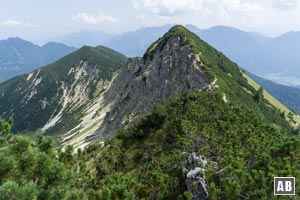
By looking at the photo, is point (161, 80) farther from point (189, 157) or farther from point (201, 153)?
point (189, 157)

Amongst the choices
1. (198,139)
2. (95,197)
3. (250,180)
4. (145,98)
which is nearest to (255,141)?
(198,139)

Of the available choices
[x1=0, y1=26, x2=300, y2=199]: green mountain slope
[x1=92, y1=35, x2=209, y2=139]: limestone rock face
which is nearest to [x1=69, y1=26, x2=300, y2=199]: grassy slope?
[x1=0, y1=26, x2=300, y2=199]: green mountain slope

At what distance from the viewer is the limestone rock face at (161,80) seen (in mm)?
115631

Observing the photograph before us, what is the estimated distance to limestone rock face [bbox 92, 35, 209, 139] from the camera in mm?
115631

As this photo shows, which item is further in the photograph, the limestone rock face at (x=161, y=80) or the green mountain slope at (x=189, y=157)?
the limestone rock face at (x=161, y=80)

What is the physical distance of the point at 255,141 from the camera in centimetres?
3950

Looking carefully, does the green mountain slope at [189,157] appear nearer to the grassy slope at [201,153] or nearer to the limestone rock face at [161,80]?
the grassy slope at [201,153]

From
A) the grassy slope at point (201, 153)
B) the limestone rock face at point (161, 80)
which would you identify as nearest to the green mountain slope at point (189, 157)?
the grassy slope at point (201, 153)

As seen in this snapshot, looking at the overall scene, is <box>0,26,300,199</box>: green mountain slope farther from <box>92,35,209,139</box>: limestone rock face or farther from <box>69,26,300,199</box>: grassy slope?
<box>92,35,209,139</box>: limestone rock face

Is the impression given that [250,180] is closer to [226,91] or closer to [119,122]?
[226,91]

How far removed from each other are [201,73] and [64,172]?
318ft

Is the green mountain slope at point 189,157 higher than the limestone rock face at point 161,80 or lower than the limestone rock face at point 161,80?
lower

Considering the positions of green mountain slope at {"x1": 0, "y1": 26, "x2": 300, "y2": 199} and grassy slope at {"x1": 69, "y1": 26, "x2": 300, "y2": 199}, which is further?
grassy slope at {"x1": 69, "y1": 26, "x2": 300, "y2": 199}

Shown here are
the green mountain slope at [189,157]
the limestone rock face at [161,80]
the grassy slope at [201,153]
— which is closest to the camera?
the green mountain slope at [189,157]
